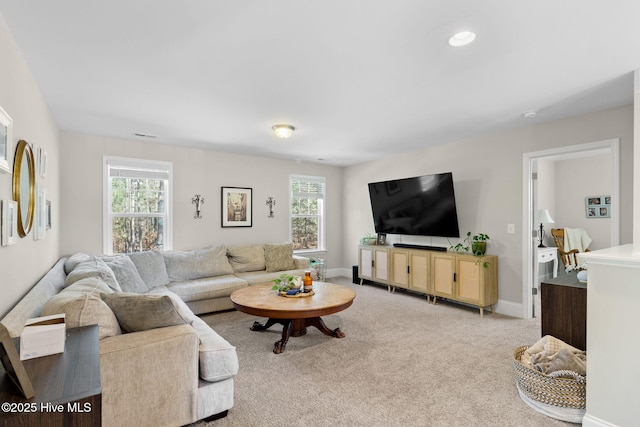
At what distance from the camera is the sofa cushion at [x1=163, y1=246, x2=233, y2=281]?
4316mm

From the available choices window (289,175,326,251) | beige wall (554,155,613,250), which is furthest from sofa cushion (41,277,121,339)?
beige wall (554,155,613,250)

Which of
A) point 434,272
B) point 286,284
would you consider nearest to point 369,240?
point 434,272

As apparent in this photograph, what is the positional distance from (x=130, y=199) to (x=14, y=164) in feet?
8.72

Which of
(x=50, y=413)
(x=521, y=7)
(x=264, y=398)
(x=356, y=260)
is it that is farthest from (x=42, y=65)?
(x=356, y=260)

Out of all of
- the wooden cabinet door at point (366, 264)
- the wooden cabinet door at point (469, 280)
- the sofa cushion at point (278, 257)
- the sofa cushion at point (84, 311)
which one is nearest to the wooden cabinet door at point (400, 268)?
the wooden cabinet door at point (366, 264)

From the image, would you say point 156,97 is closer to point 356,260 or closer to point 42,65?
point 42,65

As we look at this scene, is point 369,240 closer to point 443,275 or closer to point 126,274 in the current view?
point 443,275

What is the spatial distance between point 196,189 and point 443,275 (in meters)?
3.83

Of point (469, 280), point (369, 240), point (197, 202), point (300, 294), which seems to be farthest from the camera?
point (369, 240)

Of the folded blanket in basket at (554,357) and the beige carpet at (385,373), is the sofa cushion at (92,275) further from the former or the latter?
the folded blanket in basket at (554,357)

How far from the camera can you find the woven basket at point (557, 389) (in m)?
2.03

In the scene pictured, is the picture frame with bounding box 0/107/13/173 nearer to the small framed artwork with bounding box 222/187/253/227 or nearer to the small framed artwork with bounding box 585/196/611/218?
the small framed artwork with bounding box 222/187/253/227

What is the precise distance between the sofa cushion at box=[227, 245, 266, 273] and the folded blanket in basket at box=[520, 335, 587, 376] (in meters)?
3.61

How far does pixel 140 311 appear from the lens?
1.95 metres
